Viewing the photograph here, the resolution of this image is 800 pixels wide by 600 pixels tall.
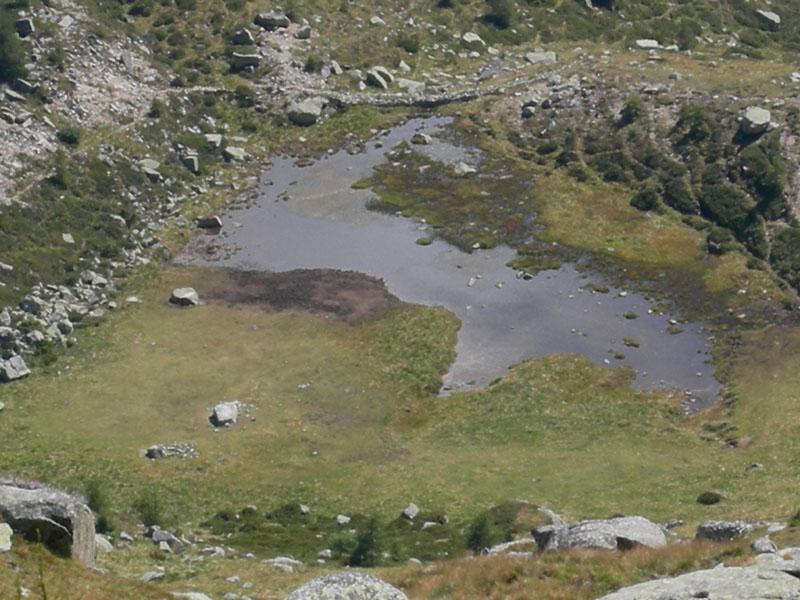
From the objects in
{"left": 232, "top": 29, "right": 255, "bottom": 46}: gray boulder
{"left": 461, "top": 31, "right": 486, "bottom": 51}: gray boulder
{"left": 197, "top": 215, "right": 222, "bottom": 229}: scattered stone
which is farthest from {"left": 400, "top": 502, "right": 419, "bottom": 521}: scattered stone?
{"left": 461, "top": 31, "right": 486, "bottom": 51}: gray boulder

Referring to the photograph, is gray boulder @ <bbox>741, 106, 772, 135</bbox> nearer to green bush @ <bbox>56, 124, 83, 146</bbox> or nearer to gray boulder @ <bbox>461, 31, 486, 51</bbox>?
gray boulder @ <bbox>461, 31, 486, 51</bbox>

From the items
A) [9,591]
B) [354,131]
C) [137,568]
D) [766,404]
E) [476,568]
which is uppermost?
[9,591]

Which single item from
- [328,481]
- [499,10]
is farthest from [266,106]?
[328,481]

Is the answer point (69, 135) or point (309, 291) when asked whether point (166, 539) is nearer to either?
point (309, 291)

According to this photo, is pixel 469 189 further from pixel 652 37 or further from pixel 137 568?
pixel 137 568

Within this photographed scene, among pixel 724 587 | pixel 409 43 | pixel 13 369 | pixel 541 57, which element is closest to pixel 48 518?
pixel 724 587

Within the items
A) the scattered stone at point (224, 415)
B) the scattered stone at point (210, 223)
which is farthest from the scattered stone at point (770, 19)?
the scattered stone at point (224, 415)
